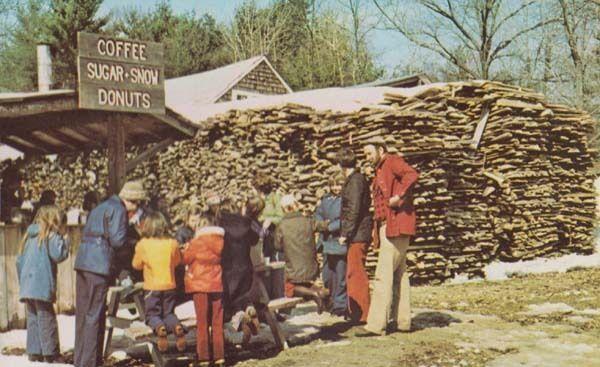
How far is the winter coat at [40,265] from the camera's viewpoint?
25.1ft

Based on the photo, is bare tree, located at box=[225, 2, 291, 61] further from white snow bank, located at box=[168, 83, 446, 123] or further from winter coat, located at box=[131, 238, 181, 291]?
winter coat, located at box=[131, 238, 181, 291]

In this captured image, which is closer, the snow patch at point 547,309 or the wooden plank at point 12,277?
the wooden plank at point 12,277

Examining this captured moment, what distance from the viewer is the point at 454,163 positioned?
14672 millimetres

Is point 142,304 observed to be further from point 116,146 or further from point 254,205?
point 116,146

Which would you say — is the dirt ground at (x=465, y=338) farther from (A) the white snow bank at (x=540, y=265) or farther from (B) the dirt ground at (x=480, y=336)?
(A) the white snow bank at (x=540, y=265)

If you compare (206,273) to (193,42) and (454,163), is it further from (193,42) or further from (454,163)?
(193,42)

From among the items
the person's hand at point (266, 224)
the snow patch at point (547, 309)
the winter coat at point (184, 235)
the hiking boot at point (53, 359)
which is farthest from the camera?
the person's hand at point (266, 224)

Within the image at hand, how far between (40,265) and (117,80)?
2610 mm

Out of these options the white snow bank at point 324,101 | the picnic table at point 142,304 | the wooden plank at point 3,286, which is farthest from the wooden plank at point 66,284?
the white snow bank at point 324,101

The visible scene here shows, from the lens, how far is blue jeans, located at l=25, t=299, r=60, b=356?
7648 millimetres

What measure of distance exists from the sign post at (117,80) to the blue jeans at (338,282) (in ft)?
9.34

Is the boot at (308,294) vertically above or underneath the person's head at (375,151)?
underneath

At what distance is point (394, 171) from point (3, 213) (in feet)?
24.7

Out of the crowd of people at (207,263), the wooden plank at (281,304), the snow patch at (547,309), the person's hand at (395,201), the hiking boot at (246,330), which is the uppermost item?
the person's hand at (395,201)
